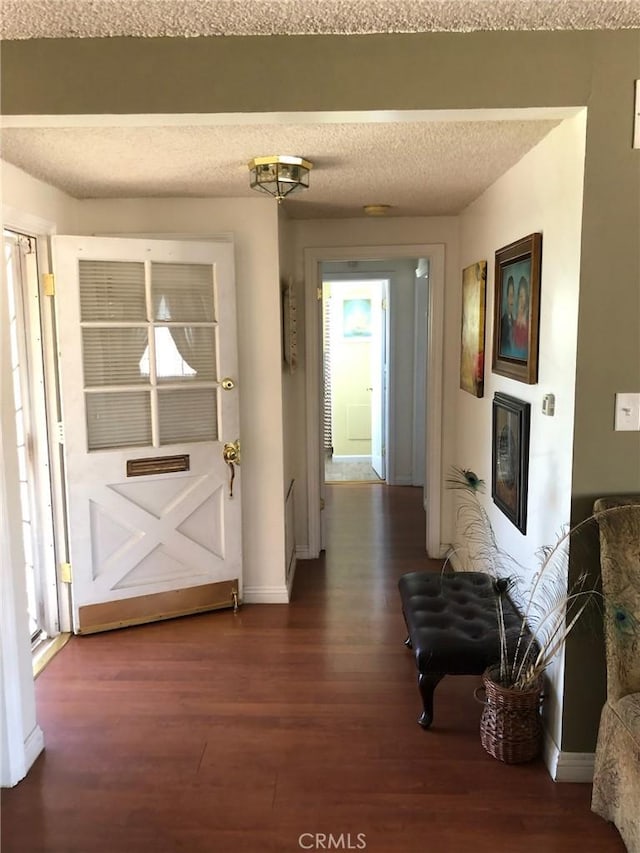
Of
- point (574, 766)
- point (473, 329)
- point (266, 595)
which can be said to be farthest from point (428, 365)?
point (574, 766)

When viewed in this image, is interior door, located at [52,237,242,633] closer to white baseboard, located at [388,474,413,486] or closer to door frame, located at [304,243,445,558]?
door frame, located at [304,243,445,558]

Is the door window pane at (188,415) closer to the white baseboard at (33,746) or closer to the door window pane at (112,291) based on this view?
the door window pane at (112,291)

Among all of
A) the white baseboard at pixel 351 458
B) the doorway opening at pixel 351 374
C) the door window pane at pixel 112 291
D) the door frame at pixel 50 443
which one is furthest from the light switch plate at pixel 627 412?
the white baseboard at pixel 351 458

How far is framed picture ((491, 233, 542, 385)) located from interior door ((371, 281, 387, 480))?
12.0 ft

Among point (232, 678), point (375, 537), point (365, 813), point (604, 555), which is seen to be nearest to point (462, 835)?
point (365, 813)

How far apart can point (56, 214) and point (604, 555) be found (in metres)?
2.88

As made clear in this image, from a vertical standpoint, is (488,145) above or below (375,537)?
above

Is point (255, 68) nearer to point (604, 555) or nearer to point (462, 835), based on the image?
point (604, 555)

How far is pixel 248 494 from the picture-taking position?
3787 millimetres

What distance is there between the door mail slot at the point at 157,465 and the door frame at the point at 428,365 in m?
1.13

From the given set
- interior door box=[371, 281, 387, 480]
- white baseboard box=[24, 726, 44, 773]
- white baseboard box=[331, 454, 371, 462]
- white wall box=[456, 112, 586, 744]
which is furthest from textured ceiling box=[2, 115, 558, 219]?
white baseboard box=[331, 454, 371, 462]

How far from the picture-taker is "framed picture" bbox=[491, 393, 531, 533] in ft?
8.67

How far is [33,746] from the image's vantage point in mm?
2457

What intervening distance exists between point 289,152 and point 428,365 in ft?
6.95
